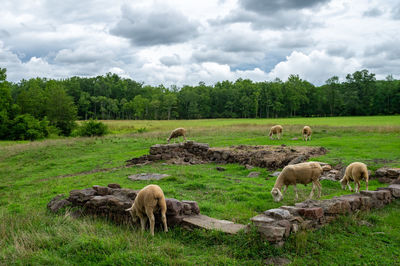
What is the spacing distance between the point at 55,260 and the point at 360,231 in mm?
8693

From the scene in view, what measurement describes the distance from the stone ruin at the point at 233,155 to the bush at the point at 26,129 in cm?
4091

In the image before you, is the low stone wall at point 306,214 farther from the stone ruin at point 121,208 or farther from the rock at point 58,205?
the rock at point 58,205

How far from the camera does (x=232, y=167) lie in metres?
21.9

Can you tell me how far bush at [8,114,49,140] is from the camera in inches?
2269

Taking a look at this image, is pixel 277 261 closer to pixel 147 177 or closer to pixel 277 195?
pixel 277 195

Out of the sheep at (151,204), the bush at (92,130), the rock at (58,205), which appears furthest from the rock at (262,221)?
the bush at (92,130)

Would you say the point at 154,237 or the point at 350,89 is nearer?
the point at 154,237

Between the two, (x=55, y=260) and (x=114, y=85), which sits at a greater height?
(x=114, y=85)

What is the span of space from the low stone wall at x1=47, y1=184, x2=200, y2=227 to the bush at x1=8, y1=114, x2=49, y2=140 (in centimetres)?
5090

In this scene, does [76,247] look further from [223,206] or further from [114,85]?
[114,85]

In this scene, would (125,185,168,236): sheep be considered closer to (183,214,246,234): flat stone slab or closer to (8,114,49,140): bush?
(183,214,246,234): flat stone slab

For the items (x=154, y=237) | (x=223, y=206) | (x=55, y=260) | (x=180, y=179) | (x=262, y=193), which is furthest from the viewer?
(x=180, y=179)

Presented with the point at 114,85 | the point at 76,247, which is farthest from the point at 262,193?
the point at 114,85

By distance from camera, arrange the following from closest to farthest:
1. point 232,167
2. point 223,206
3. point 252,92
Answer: point 223,206 < point 232,167 < point 252,92
